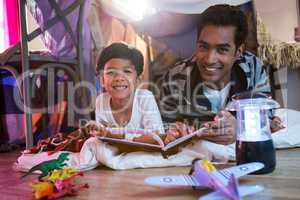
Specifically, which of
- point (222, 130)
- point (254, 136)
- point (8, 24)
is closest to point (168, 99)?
point (222, 130)

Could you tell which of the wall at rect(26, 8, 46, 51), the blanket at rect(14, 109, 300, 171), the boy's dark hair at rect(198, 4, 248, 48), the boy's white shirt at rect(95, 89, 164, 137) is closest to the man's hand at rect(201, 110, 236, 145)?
the blanket at rect(14, 109, 300, 171)

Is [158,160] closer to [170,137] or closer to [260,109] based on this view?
[170,137]

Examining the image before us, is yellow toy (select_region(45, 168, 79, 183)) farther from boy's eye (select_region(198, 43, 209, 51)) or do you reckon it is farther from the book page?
boy's eye (select_region(198, 43, 209, 51))

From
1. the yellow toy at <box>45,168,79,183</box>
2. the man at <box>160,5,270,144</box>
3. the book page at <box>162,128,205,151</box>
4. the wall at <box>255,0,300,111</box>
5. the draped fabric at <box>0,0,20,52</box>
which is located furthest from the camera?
the draped fabric at <box>0,0,20,52</box>

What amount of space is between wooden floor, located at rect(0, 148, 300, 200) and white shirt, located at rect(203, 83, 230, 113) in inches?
7.9

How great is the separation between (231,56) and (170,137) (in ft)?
0.91

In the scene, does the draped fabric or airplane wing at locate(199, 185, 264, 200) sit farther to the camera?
the draped fabric

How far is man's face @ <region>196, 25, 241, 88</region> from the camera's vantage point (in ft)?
2.80

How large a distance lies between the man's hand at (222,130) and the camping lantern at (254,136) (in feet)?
0.35

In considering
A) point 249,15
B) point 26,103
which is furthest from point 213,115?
point 26,103

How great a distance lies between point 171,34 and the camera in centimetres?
89

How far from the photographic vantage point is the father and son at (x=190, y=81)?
2.78 feet

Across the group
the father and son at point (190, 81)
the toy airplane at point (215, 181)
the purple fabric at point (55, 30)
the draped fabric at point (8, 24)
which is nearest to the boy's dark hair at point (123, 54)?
the father and son at point (190, 81)

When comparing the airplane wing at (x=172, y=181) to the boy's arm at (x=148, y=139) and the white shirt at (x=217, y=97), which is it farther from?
the white shirt at (x=217, y=97)
